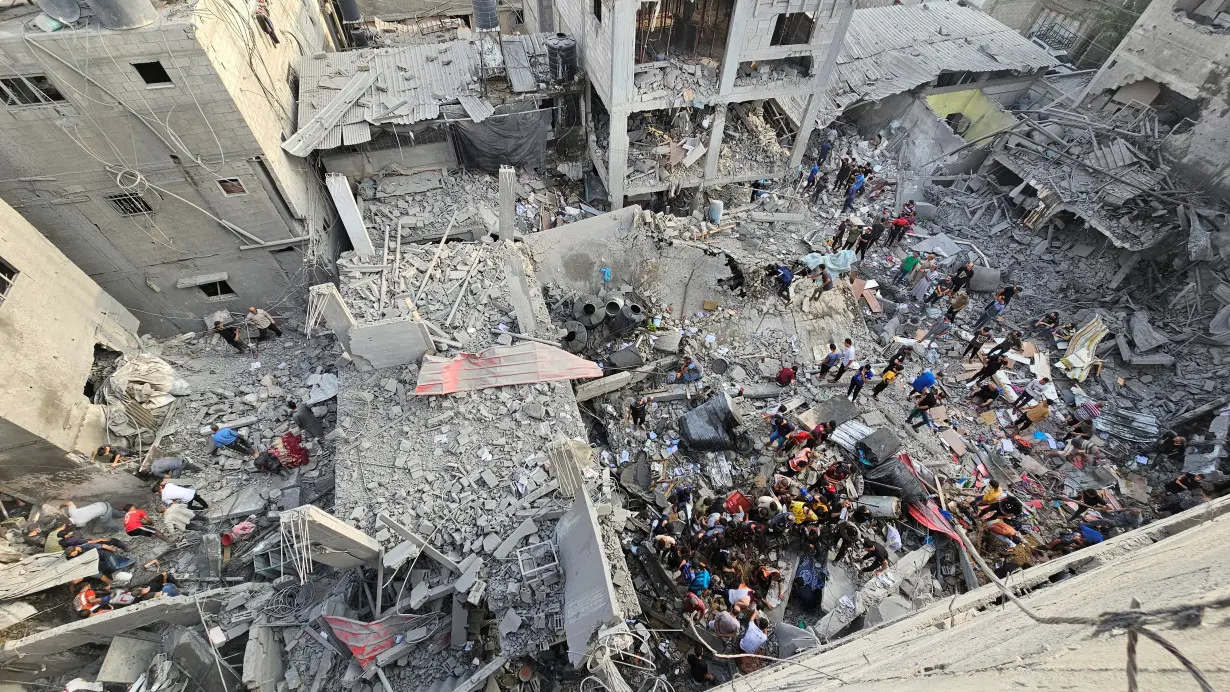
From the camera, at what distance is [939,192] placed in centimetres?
1850

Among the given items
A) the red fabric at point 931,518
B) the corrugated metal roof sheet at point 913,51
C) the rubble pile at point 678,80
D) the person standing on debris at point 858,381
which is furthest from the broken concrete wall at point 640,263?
the corrugated metal roof sheet at point 913,51

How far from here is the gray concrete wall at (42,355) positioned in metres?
8.43

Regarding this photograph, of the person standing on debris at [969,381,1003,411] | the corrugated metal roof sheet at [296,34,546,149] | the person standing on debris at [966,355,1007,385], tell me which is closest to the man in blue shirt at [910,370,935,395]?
the person standing on debris at [969,381,1003,411]

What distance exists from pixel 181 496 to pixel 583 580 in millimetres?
7909

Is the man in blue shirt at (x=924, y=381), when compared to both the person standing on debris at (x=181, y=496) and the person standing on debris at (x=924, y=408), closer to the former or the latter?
the person standing on debris at (x=924, y=408)

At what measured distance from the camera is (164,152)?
10125 mm

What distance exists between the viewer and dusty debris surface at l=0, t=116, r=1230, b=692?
7699 millimetres

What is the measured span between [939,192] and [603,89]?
42.3ft

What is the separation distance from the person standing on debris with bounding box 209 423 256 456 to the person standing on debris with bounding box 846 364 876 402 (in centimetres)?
1279

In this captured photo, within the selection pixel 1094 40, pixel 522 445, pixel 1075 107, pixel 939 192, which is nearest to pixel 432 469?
pixel 522 445

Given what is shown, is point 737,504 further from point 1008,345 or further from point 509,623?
point 1008,345

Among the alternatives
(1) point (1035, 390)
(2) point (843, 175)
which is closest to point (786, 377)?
→ (1) point (1035, 390)

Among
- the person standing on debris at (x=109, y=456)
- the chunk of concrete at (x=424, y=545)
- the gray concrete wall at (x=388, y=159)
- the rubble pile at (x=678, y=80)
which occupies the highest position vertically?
the rubble pile at (x=678, y=80)

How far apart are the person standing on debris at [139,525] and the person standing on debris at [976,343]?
18010mm
